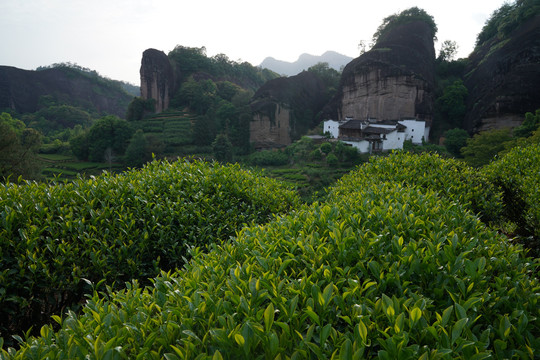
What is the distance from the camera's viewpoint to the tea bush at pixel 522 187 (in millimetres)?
4738

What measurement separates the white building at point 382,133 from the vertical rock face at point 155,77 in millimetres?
32509

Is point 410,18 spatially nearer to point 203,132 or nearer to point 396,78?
point 396,78

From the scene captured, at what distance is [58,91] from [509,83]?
88.7m

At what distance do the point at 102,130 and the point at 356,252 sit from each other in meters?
44.6

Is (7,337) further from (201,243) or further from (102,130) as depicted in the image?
(102,130)

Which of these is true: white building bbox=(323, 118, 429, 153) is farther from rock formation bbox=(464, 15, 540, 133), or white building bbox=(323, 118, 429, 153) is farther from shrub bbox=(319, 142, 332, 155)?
rock formation bbox=(464, 15, 540, 133)

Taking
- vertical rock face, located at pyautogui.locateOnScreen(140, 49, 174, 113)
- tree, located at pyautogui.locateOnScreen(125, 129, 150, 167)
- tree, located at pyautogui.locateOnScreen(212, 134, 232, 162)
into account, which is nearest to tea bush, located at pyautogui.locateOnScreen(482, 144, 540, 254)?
tree, located at pyautogui.locateOnScreen(212, 134, 232, 162)

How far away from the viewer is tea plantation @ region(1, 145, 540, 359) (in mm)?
1520

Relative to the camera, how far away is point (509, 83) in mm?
29625

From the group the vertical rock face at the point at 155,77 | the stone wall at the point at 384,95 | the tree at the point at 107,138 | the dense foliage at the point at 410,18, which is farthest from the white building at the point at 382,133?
the vertical rock face at the point at 155,77

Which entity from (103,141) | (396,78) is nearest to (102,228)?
(396,78)

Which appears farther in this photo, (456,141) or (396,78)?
(396,78)

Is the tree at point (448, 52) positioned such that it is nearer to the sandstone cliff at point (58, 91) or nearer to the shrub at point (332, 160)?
the shrub at point (332, 160)

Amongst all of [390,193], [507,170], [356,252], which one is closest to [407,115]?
[507,170]
